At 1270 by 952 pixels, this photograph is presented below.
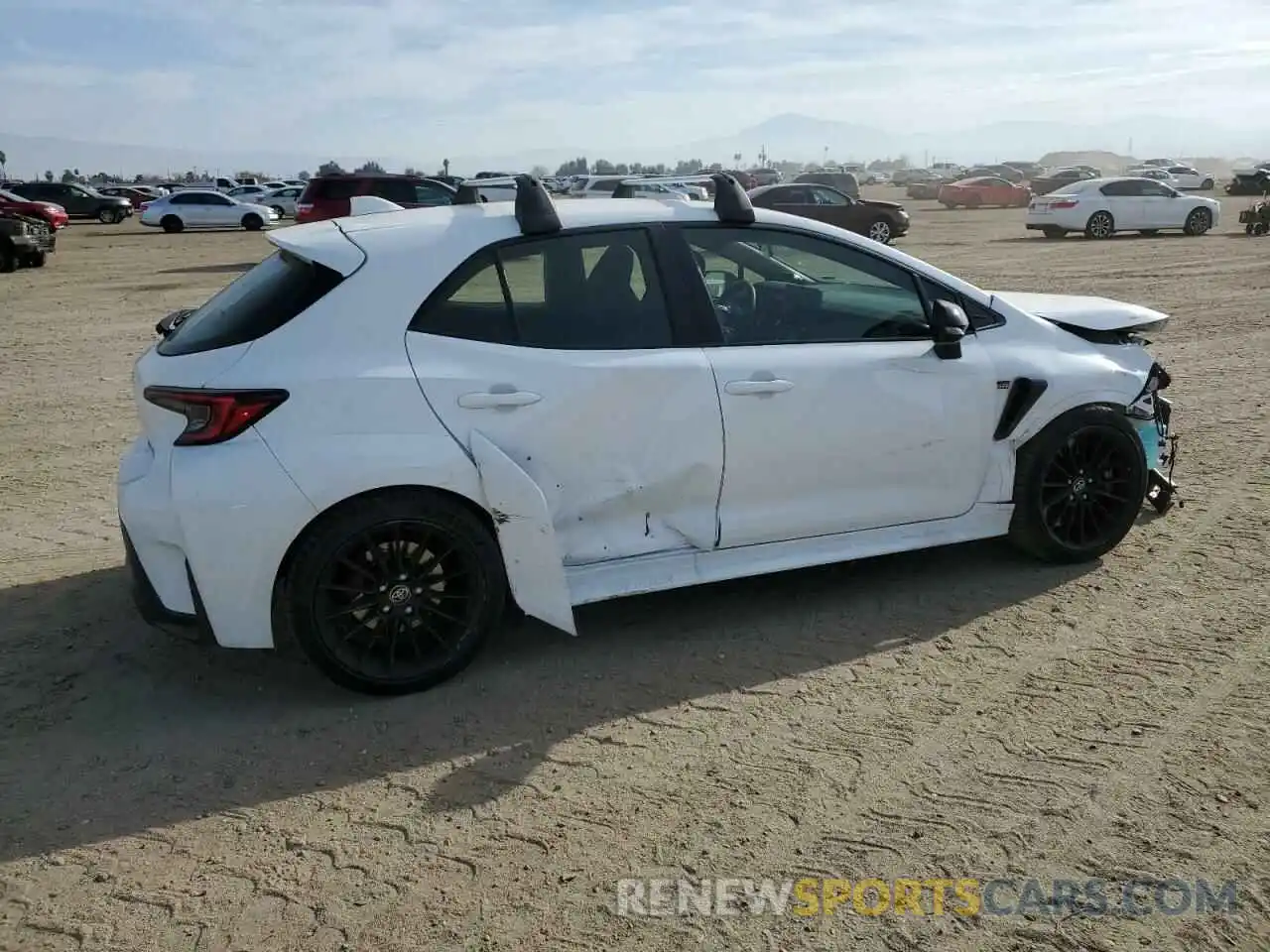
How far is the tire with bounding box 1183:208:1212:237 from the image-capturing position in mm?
27797

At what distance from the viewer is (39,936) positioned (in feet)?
9.55

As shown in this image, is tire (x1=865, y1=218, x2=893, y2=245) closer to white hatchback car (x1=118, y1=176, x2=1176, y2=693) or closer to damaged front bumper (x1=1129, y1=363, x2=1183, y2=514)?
damaged front bumper (x1=1129, y1=363, x2=1183, y2=514)

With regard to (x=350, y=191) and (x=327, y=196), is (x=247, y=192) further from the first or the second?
(x=350, y=191)

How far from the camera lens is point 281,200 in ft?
153

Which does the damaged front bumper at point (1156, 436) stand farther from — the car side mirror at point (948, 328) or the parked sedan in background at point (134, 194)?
the parked sedan in background at point (134, 194)

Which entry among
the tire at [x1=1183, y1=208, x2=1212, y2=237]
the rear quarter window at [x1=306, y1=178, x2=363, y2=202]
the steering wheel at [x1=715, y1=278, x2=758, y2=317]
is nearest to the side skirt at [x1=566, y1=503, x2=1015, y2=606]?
the steering wheel at [x1=715, y1=278, x2=758, y2=317]

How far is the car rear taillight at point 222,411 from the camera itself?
3875 mm

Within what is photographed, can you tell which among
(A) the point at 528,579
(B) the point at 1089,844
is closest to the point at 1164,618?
(B) the point at 1089,844

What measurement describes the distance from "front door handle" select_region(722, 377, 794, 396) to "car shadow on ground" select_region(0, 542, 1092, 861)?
3.33 ft

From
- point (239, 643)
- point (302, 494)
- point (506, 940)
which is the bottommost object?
point (506, 940)

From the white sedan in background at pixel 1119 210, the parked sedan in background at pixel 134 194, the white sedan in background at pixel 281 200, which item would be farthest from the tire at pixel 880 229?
the parked sedan in background at pixel 134 194

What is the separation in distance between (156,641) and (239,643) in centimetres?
94

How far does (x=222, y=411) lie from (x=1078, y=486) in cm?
375

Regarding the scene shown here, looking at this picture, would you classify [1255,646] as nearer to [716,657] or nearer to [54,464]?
[716,657]
